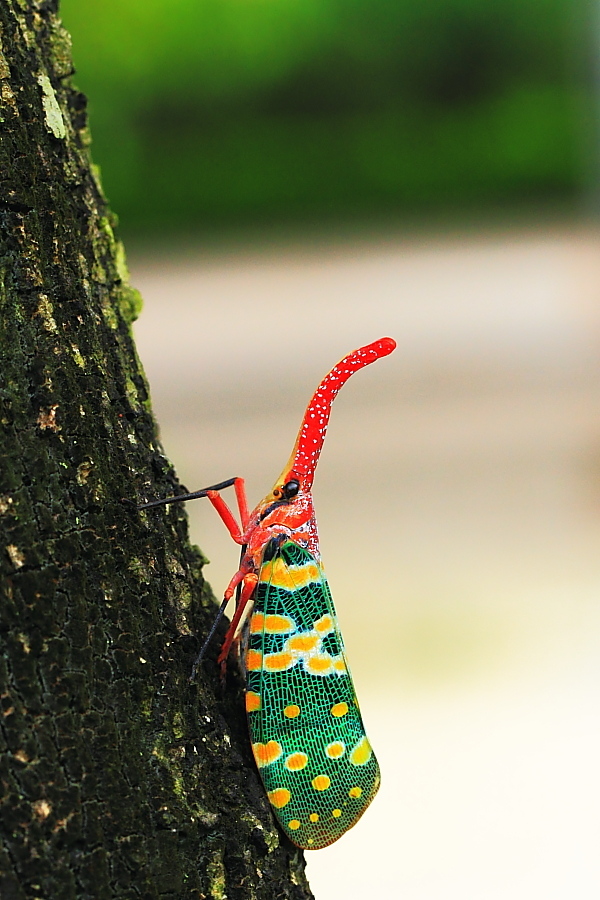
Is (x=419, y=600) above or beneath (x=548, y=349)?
beneath

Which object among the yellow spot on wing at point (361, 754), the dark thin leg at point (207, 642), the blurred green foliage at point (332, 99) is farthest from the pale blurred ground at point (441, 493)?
the dark thin leg at point (207, 642)

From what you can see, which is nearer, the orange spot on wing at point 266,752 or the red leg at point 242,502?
the orange spot on wing at point 266,752

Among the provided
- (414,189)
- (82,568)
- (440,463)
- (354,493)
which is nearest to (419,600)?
(354,493)

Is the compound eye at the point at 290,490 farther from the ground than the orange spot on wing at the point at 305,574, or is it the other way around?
the compound eye at the point at 290,490

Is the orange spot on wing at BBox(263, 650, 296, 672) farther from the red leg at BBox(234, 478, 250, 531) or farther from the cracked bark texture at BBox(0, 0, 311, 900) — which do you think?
the red leg at BBox(234, 478, 250, 531)

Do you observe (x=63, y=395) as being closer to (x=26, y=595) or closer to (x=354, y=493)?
(x=26, y=595)

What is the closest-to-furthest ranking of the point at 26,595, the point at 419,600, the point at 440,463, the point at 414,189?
the point at 26,595 < the point at 419,600 < the point at 440,463 < the point at 414,189

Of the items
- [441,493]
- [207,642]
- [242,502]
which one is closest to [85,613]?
[207,642]

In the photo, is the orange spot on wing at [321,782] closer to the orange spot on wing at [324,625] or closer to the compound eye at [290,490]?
the orange spot on wing at [324,625]
